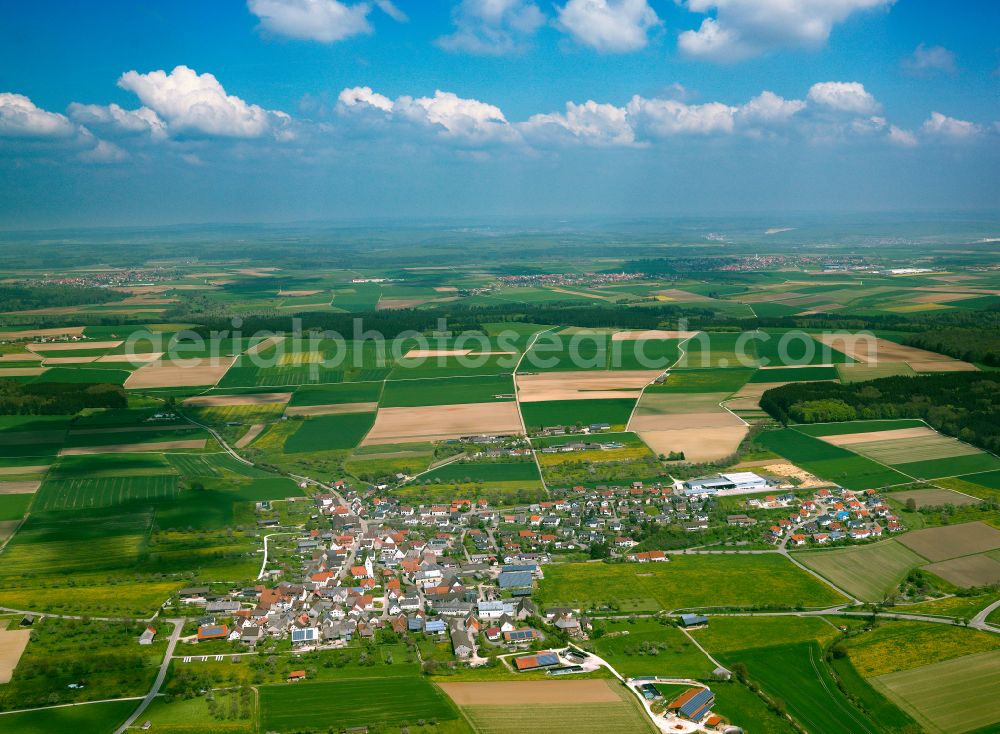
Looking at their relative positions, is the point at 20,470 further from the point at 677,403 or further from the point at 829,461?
the point at 829,461

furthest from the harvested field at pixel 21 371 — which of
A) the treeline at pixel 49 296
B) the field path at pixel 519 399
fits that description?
the treeline at pixel 49 296

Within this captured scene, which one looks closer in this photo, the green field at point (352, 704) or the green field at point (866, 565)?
the green field at point (352, 704)

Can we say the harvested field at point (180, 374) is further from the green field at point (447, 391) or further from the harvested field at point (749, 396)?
the harvested field at point (749, 396)

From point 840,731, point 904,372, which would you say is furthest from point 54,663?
point 904,372

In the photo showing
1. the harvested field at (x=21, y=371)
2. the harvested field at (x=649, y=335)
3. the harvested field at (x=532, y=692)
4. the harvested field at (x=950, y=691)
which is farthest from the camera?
the harvested field at (x=649, y=335)

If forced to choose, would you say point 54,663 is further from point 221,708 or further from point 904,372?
point 904,372

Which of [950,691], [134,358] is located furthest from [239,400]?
[950,691]
